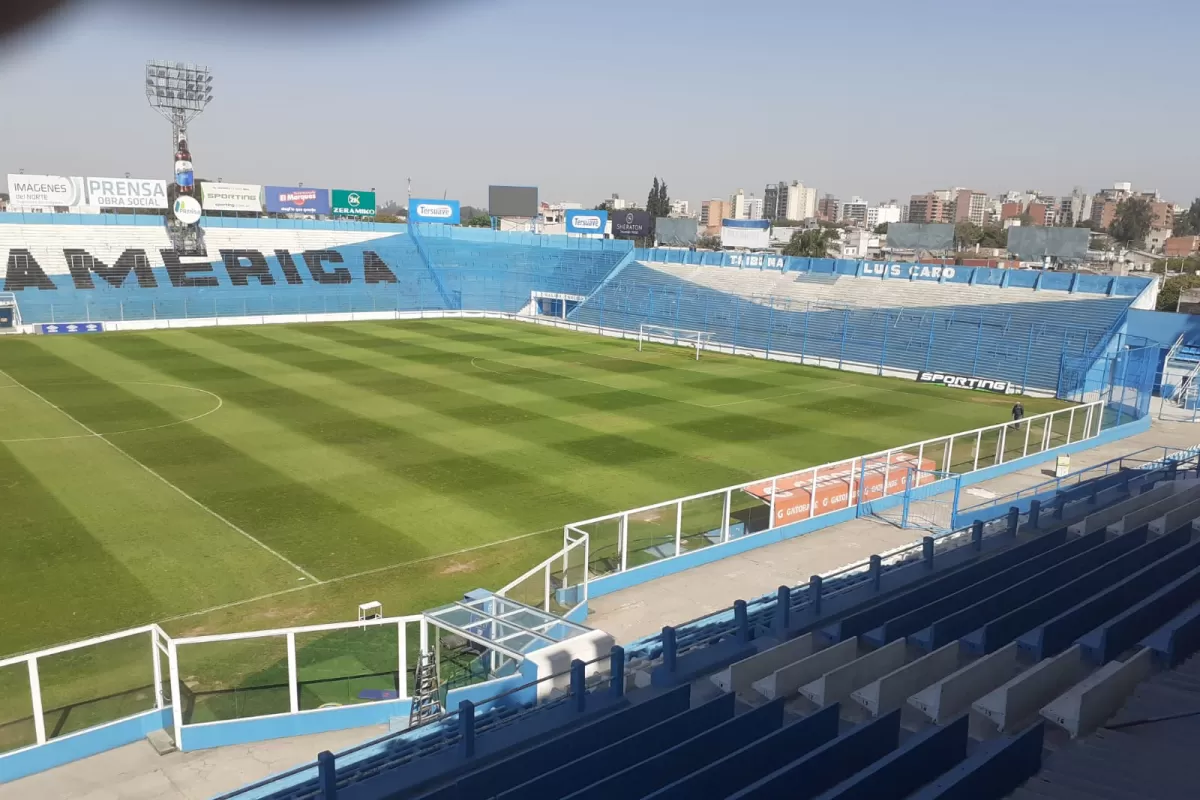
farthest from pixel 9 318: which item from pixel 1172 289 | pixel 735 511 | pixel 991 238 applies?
pixel 991 238

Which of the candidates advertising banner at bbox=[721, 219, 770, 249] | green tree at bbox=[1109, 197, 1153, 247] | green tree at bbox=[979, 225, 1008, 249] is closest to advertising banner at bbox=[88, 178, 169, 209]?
advertising banner at bbox=[721, 219, 770, 249]

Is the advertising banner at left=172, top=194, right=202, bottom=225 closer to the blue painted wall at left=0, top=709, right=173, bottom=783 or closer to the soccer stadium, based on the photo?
the soccer stadium

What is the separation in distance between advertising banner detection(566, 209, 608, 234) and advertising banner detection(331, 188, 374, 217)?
47.5 feet

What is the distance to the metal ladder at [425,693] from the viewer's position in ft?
34.7

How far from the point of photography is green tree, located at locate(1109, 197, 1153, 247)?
106250 millimetres

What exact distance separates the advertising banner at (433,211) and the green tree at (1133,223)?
245 feet

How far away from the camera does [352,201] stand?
2662 inches

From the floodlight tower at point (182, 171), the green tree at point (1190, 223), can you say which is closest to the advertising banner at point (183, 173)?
the floodlight tower at point (182, 171)

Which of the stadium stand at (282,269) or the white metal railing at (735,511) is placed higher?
the stadium stand at (282,269)

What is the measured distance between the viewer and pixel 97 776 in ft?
31.6

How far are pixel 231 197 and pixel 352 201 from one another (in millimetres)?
9265

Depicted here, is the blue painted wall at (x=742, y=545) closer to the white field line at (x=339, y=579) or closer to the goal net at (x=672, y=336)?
the white field line at (x=339, y=579)

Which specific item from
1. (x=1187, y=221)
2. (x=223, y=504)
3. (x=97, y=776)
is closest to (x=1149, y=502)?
(x=97, y=776)

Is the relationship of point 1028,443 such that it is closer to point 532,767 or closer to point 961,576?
point 961,576
